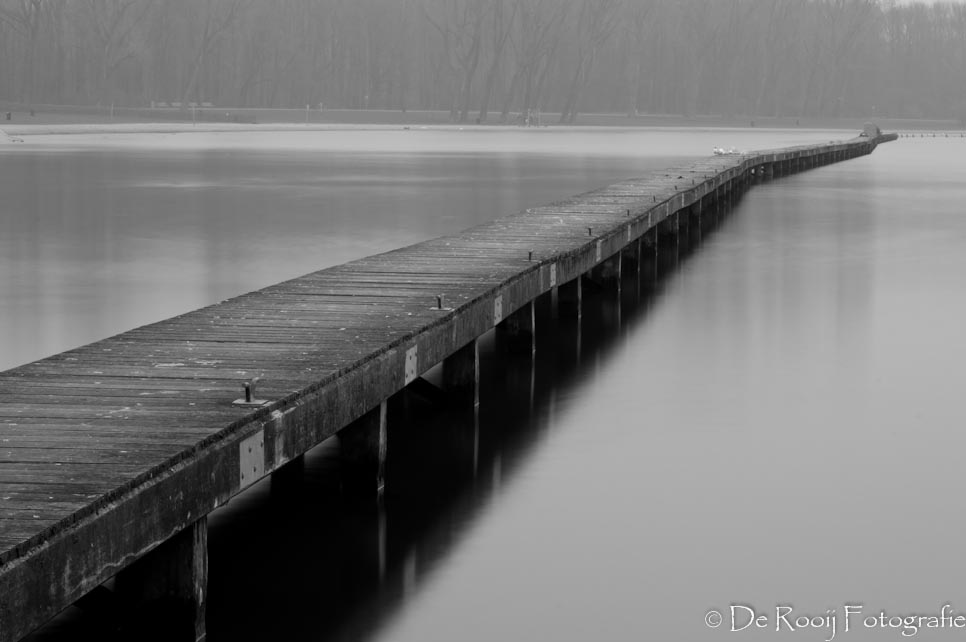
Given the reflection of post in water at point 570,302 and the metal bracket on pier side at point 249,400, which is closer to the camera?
the metal bracket on pier side at point 249,400

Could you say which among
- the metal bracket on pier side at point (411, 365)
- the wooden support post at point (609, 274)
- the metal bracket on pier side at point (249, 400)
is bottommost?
the wooden support post at point (609, 274)

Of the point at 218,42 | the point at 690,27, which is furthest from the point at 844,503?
the point at 690,27

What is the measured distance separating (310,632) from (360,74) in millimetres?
142429

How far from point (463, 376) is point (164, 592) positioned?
5140 mm

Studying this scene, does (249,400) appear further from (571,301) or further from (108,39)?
(108,39)

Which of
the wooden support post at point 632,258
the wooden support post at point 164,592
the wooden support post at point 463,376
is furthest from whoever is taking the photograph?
the wooden support post at point 632,258

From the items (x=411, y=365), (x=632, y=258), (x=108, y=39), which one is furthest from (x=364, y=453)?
(x=108, y=39)

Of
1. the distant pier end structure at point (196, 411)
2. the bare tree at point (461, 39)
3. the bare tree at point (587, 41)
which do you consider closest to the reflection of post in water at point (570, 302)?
the distant pier end structure at point (196, 411)

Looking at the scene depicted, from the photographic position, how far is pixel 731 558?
7.58 m

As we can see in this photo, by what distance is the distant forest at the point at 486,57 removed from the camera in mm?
123062

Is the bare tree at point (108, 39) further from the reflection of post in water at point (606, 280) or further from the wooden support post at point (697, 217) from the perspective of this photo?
the reflection of post in water at point (606, 280)

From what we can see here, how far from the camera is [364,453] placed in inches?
335

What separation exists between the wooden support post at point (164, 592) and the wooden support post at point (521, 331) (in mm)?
7445

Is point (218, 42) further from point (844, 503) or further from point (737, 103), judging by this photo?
point (844, 503)
